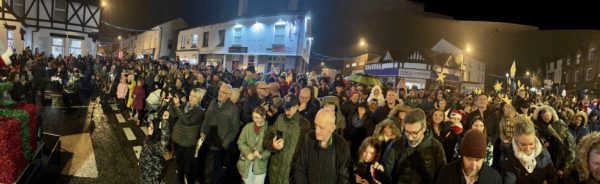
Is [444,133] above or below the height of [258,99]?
below

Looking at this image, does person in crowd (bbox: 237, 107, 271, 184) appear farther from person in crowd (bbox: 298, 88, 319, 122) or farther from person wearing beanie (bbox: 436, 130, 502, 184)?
person wearing beanie (bbox: 436, 130, 502, 184)

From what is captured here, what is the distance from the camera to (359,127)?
22.3ft

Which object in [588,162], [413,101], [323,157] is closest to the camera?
[588,162]

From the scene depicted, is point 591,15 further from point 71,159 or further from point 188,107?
point 71,159

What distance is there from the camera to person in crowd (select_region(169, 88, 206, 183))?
5844 mm

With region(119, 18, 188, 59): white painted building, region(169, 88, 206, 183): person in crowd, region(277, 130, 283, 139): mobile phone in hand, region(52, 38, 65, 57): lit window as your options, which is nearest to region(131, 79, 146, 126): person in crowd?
region(169, 88, 206, 183): person in crowd

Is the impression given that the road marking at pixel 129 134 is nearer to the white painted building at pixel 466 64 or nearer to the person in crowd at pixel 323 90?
the person in crowd at pixel 323 90

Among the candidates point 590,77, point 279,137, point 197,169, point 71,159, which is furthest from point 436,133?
point 590,77

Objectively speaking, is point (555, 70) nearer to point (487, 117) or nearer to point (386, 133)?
point (487, 117)

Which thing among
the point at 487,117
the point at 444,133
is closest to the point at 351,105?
the point at 444,133

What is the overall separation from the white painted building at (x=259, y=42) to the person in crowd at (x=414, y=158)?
88.2 ft

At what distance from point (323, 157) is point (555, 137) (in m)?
4.21

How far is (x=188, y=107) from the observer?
5.96 m

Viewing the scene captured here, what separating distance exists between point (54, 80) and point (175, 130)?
14.1m
